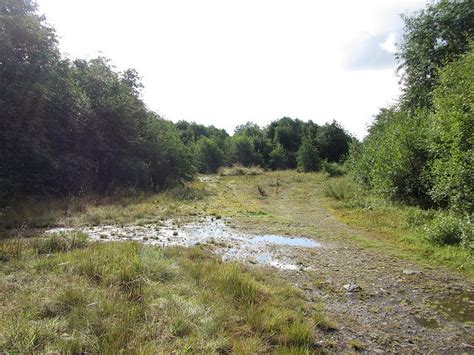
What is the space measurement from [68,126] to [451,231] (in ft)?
54.4

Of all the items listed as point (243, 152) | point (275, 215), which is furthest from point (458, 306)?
point (243, 152)

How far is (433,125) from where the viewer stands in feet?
37.5

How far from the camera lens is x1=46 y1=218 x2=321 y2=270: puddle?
7.97 m

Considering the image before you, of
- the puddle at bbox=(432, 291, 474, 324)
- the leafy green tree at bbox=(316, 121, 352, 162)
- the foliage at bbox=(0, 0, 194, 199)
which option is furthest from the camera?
the leafy green tree at bbox=(316, 121, 352, 162)

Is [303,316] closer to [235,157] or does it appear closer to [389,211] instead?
[389,211]

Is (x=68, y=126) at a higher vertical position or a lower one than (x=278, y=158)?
lower

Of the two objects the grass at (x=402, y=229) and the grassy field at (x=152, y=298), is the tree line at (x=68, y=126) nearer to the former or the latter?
the grassy field at (x=152, y=298)

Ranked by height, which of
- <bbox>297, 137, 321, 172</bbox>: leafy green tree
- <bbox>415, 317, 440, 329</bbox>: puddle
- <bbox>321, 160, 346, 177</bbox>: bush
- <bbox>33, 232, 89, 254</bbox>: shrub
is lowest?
<bbox>415, 317, 440, 329</bbox>: puddle

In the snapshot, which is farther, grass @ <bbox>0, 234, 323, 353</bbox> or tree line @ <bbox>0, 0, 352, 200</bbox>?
tree line @ <bbox>0, 0, 352, 200</bbox>

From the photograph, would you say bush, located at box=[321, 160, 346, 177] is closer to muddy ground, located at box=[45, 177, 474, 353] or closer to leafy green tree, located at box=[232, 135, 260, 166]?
muddy ground, located at box=[45, 177, 474, 353]

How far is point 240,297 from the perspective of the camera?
5.08m

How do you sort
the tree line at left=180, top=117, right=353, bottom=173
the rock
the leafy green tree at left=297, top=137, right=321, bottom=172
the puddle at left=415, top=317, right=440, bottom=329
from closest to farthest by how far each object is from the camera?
the puddle at left=415, top=317, right=440, bottom=329
the rock
the leafy green tree at left=297, top=137, right=321, bottom=172
the tree line at left=180, top=117, right=353, bottom=173

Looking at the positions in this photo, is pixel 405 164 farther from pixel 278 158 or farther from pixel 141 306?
pixel 278 158

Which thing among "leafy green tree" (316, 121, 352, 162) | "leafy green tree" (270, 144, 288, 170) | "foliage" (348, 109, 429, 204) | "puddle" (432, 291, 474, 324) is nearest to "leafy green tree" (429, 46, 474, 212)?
"foliage" (348, 109, 429, 204)
